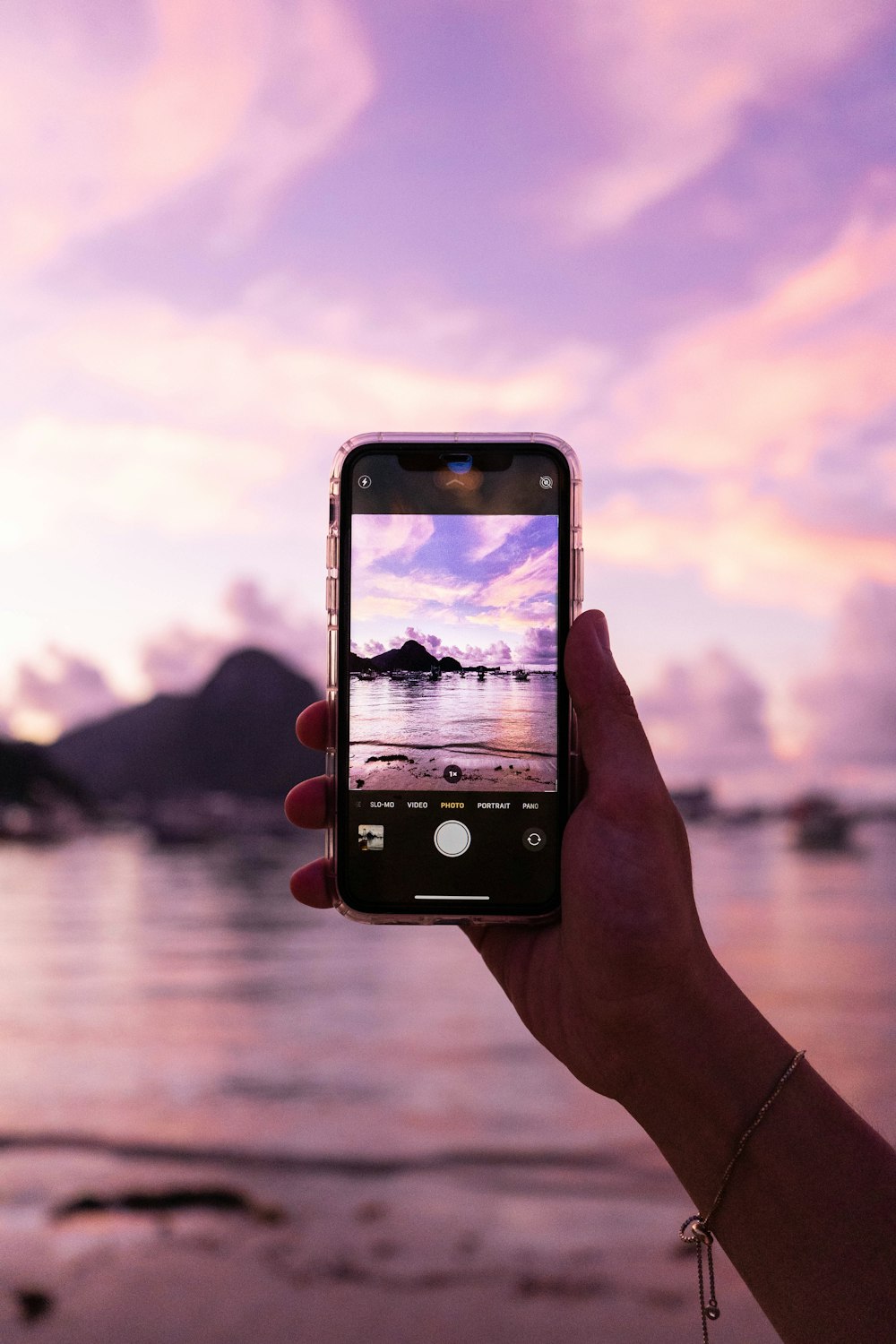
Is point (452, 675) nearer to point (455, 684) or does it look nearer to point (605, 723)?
point (455, 684)

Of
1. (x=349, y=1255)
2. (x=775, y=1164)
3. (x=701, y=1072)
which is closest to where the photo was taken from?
(x=775, y=1164)

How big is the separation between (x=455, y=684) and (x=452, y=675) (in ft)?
0.08

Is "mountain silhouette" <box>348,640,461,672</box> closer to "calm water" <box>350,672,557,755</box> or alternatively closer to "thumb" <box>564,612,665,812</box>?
"calm water" <box>350,672,557,755</box>

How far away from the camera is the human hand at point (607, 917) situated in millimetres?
1987

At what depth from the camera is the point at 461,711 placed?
2402mm

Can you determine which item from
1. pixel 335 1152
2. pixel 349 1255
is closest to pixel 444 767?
pixel 349 1255

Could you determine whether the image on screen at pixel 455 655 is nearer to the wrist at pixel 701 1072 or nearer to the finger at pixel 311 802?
the finger at pixel 311 802

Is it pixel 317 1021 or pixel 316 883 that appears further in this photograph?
pixel 317 1021

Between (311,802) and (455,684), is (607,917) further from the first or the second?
(311,802)

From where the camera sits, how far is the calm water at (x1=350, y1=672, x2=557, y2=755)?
7.85ft

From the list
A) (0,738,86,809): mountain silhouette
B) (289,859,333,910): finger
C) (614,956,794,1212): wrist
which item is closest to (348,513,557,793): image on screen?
(289,859,333,910): finger

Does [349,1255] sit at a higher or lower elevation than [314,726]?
lower

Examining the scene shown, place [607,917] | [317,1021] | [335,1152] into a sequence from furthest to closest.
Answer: [317,1021] < [335,1152] < [607,917]

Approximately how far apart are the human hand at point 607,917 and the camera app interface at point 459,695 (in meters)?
0.13
